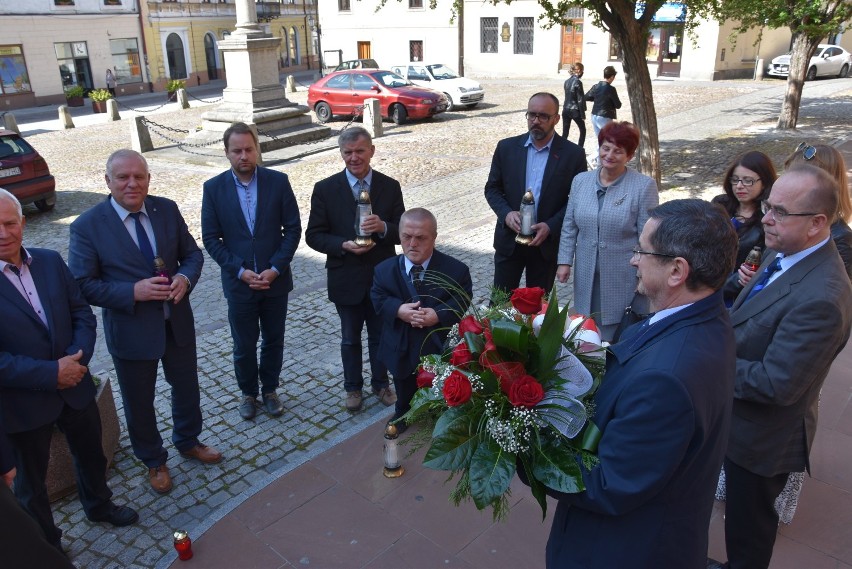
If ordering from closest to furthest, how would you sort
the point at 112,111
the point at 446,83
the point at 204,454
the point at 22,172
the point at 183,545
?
the point at 183,545
the point at 204,454
the point at 22,172
the point at 446,83
the point at 112,111

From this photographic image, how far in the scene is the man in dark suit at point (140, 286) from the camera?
379 centimetres

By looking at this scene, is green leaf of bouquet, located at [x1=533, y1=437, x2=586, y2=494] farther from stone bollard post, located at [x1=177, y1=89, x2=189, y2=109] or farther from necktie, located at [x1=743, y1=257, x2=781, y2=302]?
stone bollard post, located at [x1=177, y1=89, x2=189, y2=109]

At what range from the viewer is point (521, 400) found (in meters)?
2.02

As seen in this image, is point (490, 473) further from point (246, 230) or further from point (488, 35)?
point (488, 35)

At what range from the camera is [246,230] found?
15.3 ft

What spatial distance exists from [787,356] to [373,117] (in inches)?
625

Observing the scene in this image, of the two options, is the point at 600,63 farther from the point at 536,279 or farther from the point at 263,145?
the point at 536,279

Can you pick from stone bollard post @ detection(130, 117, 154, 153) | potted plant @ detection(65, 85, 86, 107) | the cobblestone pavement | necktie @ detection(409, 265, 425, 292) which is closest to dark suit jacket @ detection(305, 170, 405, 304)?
necktie @ detection(409, 265, 425, 292)

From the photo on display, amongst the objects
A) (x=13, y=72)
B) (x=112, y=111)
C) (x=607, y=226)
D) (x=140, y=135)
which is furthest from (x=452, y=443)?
(x=13, y=72)

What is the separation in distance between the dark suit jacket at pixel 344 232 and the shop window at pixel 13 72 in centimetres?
2986

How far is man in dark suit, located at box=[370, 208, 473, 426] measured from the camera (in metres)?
4.01

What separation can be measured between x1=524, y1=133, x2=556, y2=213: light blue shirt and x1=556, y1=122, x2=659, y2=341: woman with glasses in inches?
15.8

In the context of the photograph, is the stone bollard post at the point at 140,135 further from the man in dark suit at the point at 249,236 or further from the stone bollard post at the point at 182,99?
the man in dark suit at the point at 249,236

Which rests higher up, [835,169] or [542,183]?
[835,169]
